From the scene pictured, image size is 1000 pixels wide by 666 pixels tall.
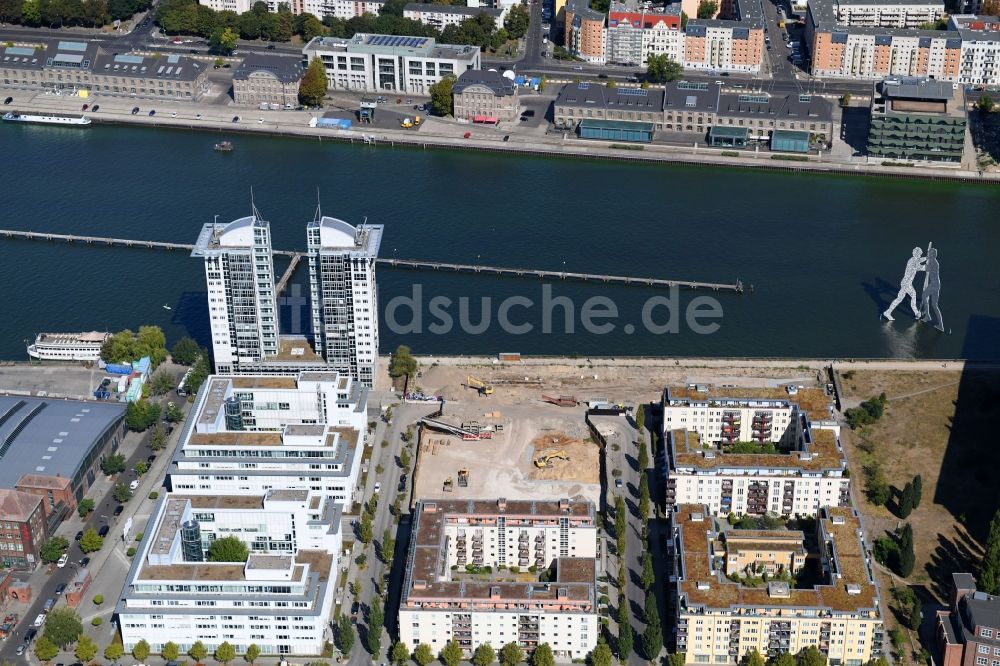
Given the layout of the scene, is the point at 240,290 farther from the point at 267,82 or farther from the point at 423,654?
the point at 267,82

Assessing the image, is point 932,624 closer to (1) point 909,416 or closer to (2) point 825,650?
(2) point 825,650

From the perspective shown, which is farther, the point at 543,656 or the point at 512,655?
the point at 512,655

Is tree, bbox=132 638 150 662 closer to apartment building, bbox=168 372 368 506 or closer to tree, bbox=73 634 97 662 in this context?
tree, bbox=73 634 97 662

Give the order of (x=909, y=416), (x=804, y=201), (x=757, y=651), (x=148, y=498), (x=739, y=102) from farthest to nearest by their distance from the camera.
Answer: (x=739, y=102) → (x=804, y=201) → (x=909, y=416) → (x=148, y=498) → (x=757, y=651)

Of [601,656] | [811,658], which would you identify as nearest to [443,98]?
[601,656]

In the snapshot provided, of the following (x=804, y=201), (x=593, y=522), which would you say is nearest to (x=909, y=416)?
(x=593, y=522)

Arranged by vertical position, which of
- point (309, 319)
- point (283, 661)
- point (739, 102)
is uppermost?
point (739, 102)
